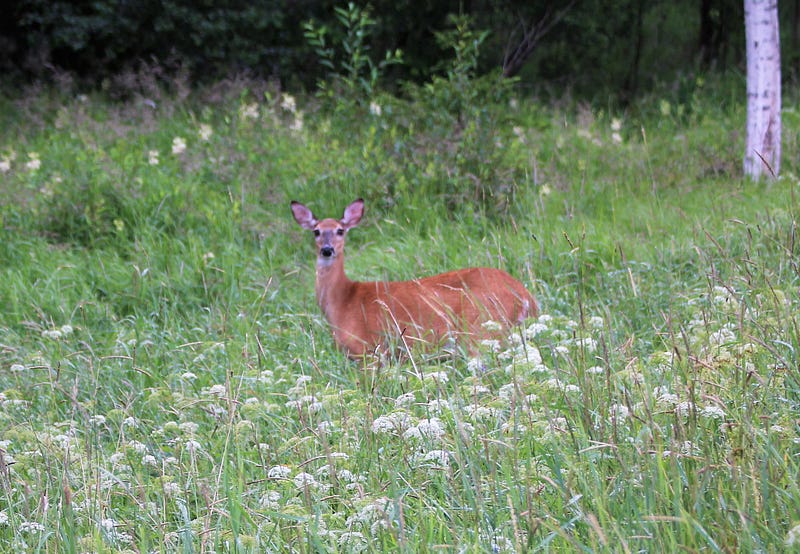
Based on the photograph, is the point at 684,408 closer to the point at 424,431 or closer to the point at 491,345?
the point at 424,431

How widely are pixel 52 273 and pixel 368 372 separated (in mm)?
3327

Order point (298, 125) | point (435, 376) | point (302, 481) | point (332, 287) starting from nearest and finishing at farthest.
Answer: point (302, 481) → point (435, 376) → point (332, 287) → point (298, 125)

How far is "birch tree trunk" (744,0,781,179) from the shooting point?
790 cm

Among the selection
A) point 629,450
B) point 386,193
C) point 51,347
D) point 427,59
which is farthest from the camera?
point 427,59

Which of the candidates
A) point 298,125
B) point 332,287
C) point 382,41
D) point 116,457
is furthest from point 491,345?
point 382,41

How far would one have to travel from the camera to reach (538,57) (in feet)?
53.3

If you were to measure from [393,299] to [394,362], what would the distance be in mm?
866

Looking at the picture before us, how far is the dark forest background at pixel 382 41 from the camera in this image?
12711mm

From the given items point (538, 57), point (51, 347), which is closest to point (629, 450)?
point (51, 347)

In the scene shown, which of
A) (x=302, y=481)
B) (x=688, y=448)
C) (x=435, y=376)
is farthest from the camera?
(x=435, y=376)

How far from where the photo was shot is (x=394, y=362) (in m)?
4.16

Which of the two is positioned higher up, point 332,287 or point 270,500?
point 270,500

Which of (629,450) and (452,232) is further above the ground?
(629,450)

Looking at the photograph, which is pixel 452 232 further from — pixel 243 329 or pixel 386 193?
pixel 243 329
